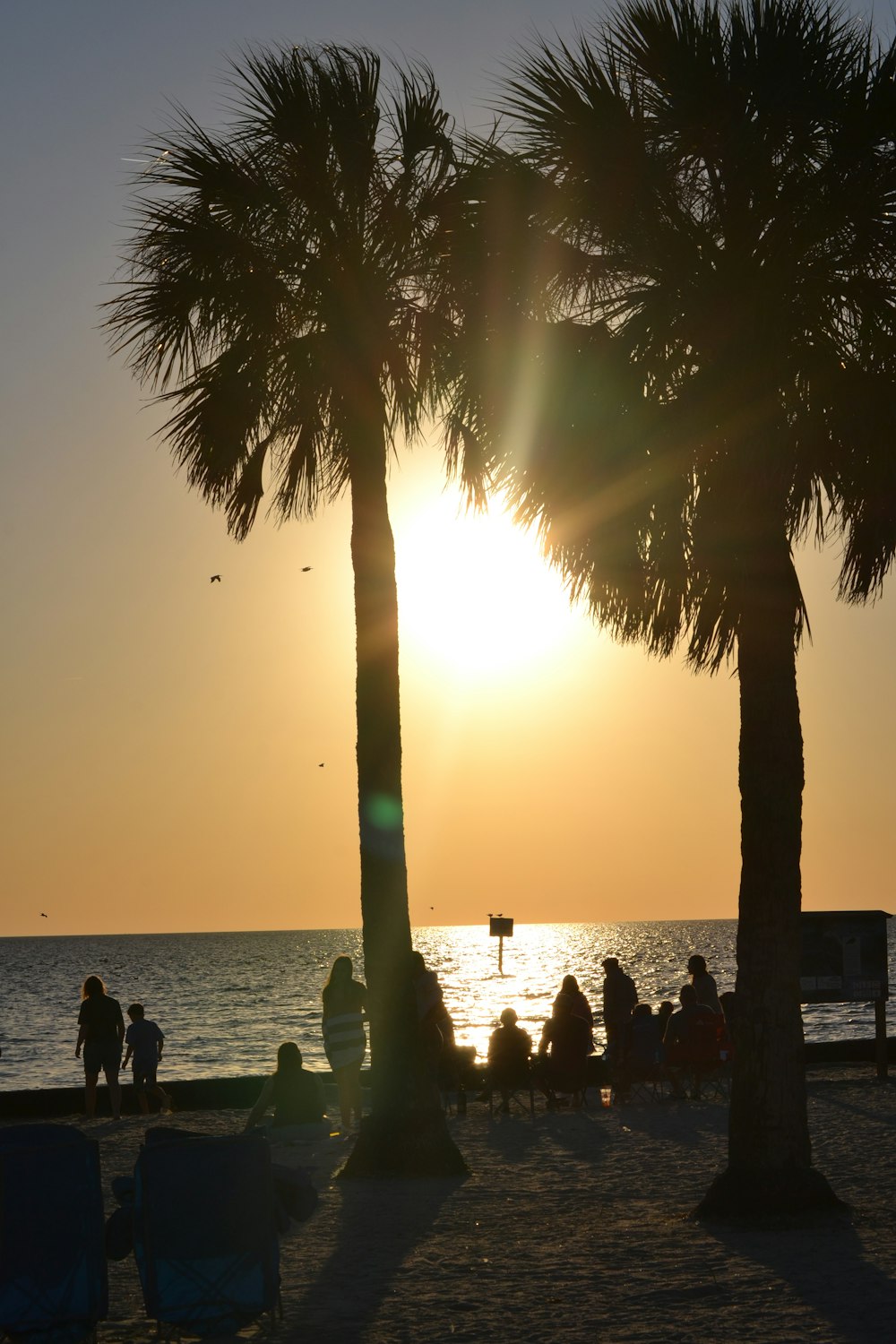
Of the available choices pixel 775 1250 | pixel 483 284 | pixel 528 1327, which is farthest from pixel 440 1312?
pixel 483 284

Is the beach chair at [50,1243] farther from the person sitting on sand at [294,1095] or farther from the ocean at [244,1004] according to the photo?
the ocean at [244,1004]

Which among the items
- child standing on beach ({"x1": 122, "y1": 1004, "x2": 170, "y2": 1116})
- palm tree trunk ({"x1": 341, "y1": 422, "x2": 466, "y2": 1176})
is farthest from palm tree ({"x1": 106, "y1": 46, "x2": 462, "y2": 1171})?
child standing on beach ({"x1": 122, "y1": 1004, "x2": 170, "y2": 1116})

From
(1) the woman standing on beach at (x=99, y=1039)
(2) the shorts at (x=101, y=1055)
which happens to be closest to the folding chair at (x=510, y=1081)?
(1) the woman standing on beach at (x=99, y=1039)

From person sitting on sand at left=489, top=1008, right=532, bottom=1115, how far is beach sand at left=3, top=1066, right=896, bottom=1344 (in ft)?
9.68

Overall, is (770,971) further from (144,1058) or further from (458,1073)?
(144,1058)

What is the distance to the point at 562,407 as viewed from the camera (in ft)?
37.0

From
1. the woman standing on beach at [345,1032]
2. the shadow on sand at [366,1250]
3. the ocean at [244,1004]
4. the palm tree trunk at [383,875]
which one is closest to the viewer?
the shadow on sand at [366,1250]

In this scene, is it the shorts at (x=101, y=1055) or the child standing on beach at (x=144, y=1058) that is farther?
the child standing on beach at (x=144, y=1058)

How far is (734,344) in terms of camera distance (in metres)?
10.6

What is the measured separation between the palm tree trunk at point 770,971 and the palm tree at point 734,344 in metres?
0.01

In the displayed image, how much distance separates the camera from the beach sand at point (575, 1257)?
26.2 feet

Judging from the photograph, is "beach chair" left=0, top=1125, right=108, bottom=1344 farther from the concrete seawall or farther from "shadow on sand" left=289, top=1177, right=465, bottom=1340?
the concrete seawall

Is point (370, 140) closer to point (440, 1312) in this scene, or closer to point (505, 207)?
point (505, 207)

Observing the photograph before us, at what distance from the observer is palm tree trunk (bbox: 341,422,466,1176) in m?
13.6
